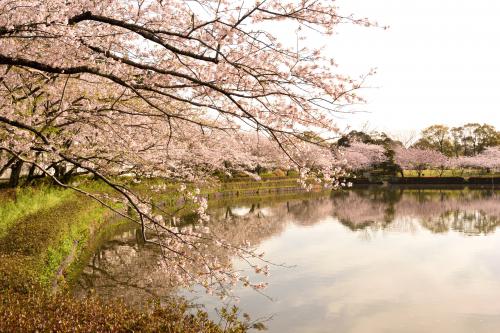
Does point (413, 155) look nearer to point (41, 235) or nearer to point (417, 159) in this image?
point (417, 159)

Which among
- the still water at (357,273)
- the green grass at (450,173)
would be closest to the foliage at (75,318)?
the still water at (357,273)

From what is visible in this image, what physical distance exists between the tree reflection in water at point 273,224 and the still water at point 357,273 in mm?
51

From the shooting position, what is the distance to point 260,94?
5.50m

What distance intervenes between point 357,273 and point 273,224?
9.87m

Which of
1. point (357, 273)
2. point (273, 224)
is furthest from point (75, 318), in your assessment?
point (273, 224)

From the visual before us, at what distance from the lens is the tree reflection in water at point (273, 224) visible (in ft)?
38.3

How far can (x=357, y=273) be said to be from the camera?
1318 centimetres

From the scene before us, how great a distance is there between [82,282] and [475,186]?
48.1 m

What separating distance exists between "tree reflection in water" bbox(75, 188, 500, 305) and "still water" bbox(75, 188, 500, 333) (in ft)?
0.17

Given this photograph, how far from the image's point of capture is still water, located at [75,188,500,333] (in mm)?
9609

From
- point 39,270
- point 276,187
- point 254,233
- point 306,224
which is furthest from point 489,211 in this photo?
point 39,270

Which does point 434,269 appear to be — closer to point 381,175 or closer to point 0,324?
point 0,324

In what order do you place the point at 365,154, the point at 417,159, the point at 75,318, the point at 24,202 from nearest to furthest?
the point at 75,318 < the point at 24,202 < the point at 365,154 < the point at 417,159

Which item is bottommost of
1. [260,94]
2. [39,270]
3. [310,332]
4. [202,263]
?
[310,332]
